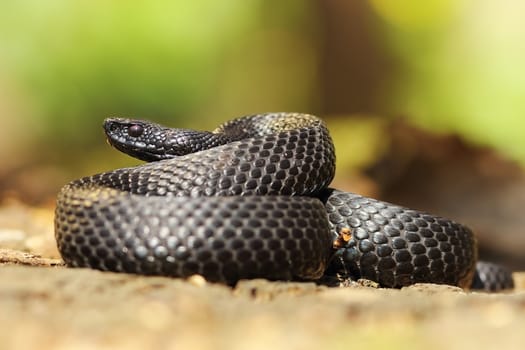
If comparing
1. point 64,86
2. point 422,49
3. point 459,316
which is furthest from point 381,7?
point 459,316

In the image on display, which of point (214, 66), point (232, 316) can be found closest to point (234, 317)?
point (232, 316)

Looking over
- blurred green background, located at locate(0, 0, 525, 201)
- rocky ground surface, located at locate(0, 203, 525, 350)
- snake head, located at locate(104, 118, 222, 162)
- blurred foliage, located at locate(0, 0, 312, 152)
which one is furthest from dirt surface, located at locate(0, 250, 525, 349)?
blurred foliage, located at locate(0, 0, 312, 152)

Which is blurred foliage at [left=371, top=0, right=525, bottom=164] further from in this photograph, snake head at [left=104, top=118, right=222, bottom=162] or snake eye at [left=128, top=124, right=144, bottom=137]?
snake eye at [left=128, top=124, right=144, bottom=137]

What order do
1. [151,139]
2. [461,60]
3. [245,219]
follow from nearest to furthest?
[245,219] → [151,139] → [461,60]

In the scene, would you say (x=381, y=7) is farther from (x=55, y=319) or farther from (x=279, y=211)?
(x=55, y=319)

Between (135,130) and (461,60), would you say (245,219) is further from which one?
(461,60)

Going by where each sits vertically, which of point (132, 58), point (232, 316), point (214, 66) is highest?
point (132, 58)

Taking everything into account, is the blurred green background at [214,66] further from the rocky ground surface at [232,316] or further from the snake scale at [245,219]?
the rocky ground surface at [232,316]
